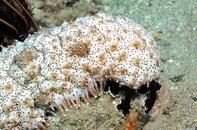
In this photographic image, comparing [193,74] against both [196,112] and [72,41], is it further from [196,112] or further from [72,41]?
[72,41]

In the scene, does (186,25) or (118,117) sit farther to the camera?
(186,25)

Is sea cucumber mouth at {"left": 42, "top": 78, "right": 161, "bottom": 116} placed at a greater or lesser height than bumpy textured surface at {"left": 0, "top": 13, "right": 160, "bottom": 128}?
lesser

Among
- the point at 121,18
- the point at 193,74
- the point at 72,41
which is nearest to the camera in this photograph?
the point at 72,41

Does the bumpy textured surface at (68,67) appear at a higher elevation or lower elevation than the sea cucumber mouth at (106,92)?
higher

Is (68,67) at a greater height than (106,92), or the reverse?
(68,67)

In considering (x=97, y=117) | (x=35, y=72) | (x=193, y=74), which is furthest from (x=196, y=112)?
(x=35, y=72)
